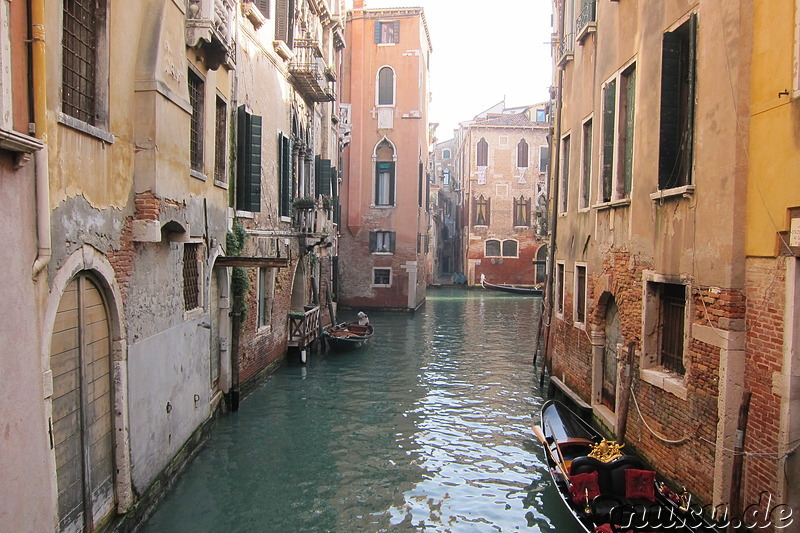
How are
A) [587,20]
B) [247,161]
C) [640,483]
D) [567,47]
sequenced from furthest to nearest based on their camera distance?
[567,47], [247,161], [587,20], [640,483]

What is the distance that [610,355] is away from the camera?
27.3 ft

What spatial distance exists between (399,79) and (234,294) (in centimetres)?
1685

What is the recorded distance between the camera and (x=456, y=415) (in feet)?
33.1

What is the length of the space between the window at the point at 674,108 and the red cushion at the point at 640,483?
2.68 meters

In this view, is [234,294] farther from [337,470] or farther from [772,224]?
[772,224]

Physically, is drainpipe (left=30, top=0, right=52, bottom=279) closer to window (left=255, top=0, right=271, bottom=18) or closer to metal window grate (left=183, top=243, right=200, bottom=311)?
metal window grate (left=183, top=243, right=200, bottom=311)

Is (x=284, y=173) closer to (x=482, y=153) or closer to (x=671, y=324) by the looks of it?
(x=671, y=324)

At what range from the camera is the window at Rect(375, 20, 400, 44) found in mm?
24391

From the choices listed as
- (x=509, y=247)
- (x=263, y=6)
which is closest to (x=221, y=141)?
(x=263, y=6)

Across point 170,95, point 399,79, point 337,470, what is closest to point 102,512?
point 337,470

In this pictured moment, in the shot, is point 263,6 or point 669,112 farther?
point 263,6

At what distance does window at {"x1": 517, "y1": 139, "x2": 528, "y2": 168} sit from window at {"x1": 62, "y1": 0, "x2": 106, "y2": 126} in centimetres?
3220

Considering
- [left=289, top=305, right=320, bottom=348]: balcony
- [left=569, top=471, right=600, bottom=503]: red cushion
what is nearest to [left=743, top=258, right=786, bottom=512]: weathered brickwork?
[left=569, top=471, right=600, bottom=503]: red cushion

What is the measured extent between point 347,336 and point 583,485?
32.5 ft
